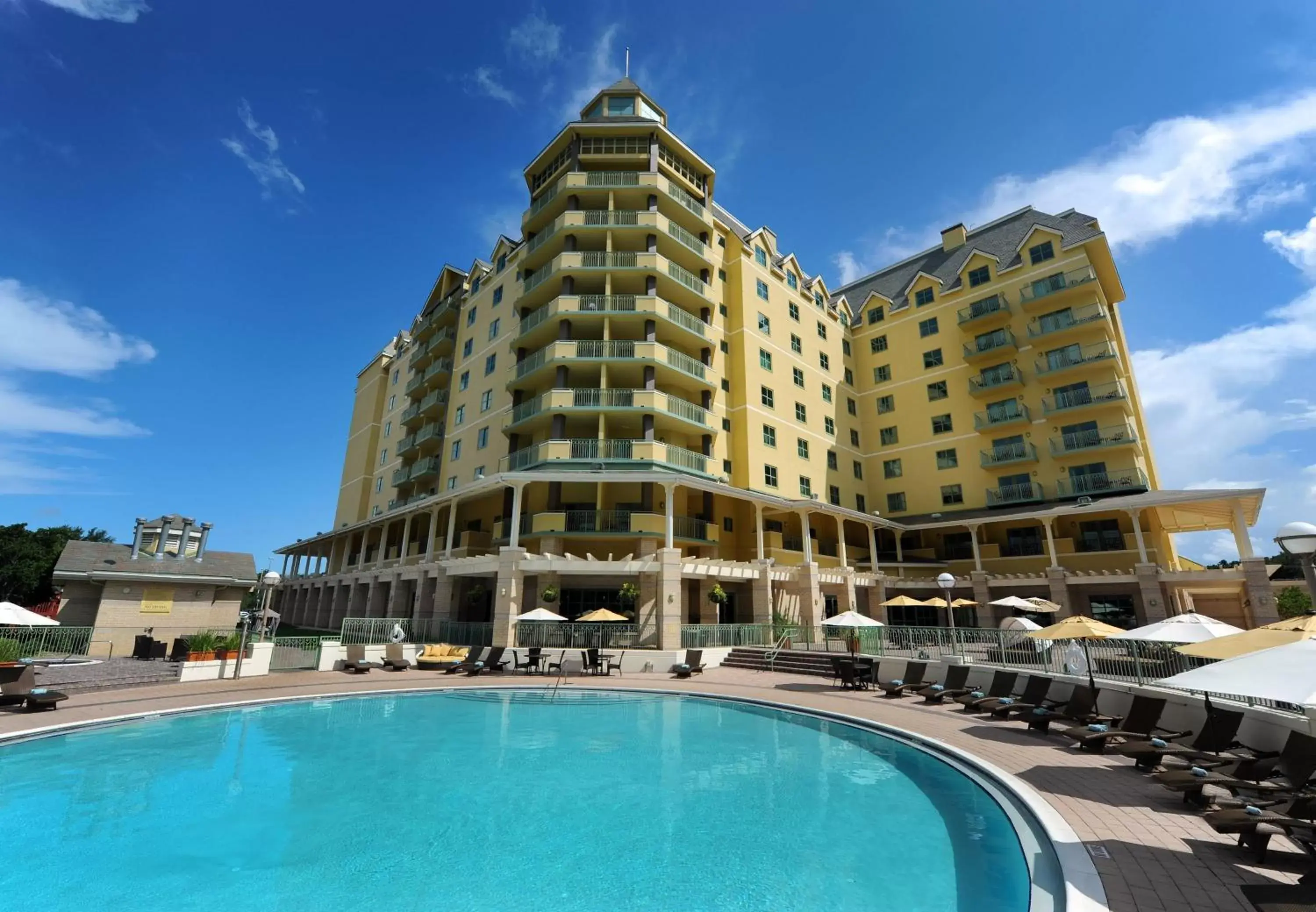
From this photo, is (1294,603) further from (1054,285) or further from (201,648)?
(201,648)

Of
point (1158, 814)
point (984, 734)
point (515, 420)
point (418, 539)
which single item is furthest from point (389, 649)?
point (1158, 814)

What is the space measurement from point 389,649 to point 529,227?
26644 millimetres

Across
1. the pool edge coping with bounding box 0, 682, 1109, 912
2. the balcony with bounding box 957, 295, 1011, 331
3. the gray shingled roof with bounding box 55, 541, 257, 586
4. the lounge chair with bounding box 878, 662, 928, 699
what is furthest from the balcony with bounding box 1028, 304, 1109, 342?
the gray shingled roof with bounding box 55, 541, 257, 586

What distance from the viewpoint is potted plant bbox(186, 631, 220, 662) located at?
20.7 m

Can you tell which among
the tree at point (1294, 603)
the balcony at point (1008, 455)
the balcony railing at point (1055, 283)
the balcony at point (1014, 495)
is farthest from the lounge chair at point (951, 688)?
the tree at point (1294, 603)

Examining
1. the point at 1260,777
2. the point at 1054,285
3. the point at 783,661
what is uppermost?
the point at 1054,285

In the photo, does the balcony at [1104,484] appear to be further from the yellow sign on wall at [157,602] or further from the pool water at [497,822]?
the yellow sign on wall at [157,602]

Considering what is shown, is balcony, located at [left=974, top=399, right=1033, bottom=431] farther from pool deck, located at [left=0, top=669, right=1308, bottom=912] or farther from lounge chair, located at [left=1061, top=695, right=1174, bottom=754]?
lounge chair, located at [left=1061, top=695, right=1174, bottom=754]

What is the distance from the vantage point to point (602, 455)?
29.2m

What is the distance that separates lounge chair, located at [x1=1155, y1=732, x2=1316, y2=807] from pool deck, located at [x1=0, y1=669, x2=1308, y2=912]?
338 millimetres

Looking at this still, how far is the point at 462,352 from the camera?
43469 mm

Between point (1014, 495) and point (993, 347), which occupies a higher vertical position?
point (993, 347)

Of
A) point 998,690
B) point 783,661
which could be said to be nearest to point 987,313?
point 783,661

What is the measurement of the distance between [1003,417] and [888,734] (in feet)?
105
